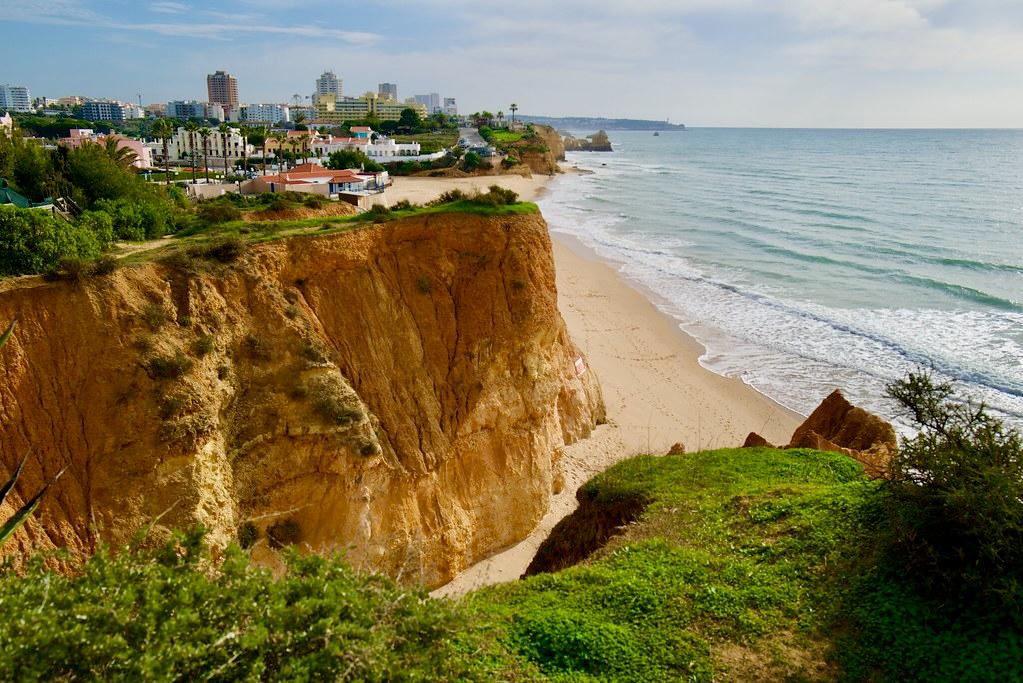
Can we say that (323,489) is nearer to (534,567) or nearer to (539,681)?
(534,567)

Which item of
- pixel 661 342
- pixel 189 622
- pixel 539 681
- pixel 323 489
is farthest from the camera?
pixel 661 342

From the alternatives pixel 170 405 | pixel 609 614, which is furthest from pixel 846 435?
pixel 170 405

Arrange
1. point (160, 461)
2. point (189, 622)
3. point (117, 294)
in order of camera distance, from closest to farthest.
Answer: point (189, 622) < point (160, 461) < point (117, 294)

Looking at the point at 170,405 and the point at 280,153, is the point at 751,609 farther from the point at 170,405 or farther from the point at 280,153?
the point at 280,153

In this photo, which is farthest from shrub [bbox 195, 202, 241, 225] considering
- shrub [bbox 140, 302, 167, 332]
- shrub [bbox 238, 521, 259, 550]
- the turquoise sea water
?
the turquoise sea water

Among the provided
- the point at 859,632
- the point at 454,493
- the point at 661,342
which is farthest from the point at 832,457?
the point at 661,342

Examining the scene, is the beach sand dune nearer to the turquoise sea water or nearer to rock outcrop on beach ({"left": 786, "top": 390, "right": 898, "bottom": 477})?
the turquoise sea water
